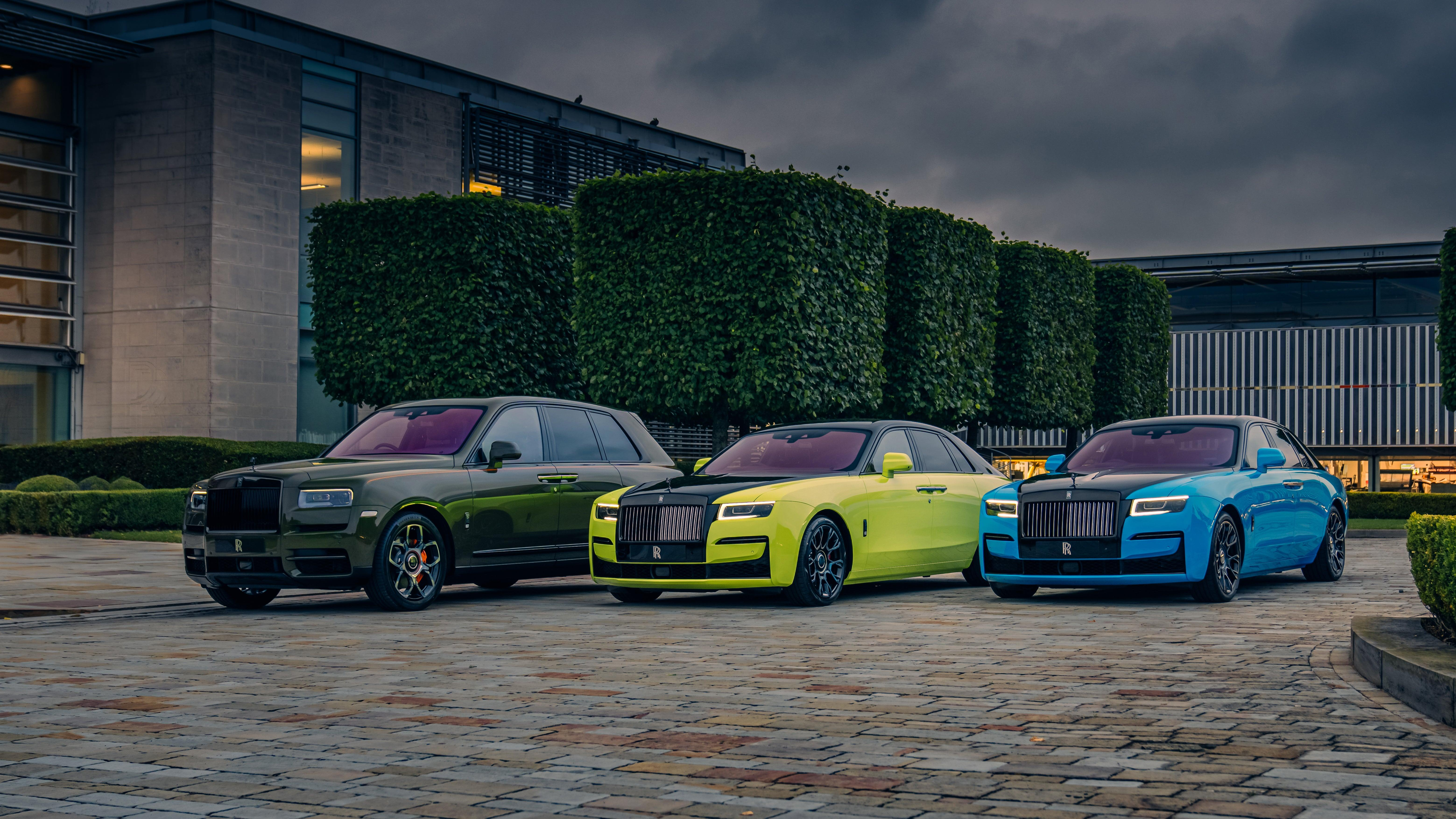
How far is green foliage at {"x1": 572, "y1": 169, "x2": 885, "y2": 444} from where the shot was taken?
2523 centimetres

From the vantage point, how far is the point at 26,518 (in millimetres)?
21125

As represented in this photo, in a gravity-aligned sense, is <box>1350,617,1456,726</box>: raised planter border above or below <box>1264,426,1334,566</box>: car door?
below

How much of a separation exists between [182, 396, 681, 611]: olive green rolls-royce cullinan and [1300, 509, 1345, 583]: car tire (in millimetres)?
6216

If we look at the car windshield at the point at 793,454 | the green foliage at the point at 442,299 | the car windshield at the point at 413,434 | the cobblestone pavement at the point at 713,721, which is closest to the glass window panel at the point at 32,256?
the green foliage at the point at 442,299

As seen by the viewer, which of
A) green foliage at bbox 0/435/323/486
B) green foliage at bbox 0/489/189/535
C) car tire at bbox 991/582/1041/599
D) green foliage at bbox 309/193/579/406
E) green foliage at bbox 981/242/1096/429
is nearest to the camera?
car tire at bbox 991/582/1041/599

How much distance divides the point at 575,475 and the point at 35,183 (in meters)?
25.3

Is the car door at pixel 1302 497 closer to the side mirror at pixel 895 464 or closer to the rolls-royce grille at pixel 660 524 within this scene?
the side mirror at pixel 895 464

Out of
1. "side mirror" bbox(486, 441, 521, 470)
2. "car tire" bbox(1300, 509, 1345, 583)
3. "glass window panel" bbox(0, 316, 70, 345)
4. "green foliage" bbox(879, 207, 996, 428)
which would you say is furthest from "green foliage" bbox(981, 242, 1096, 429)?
"side mirror" bbox(486, 441, 521, 470)

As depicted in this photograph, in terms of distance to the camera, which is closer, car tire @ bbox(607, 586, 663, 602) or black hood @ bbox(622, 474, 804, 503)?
black hood @ bbox(622, 474, 804, 503)

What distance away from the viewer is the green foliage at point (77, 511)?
68.6 ft

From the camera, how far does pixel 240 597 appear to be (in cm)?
1215

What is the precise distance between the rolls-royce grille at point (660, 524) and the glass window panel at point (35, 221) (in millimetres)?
26185

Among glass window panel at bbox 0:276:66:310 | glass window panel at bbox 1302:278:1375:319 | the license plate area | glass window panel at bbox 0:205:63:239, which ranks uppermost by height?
glass window panel at bbox 1302:278:1375:319

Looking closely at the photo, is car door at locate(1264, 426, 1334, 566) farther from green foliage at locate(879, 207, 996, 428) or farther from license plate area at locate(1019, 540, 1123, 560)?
green foliage at locate(879, 207, 996, 428)
